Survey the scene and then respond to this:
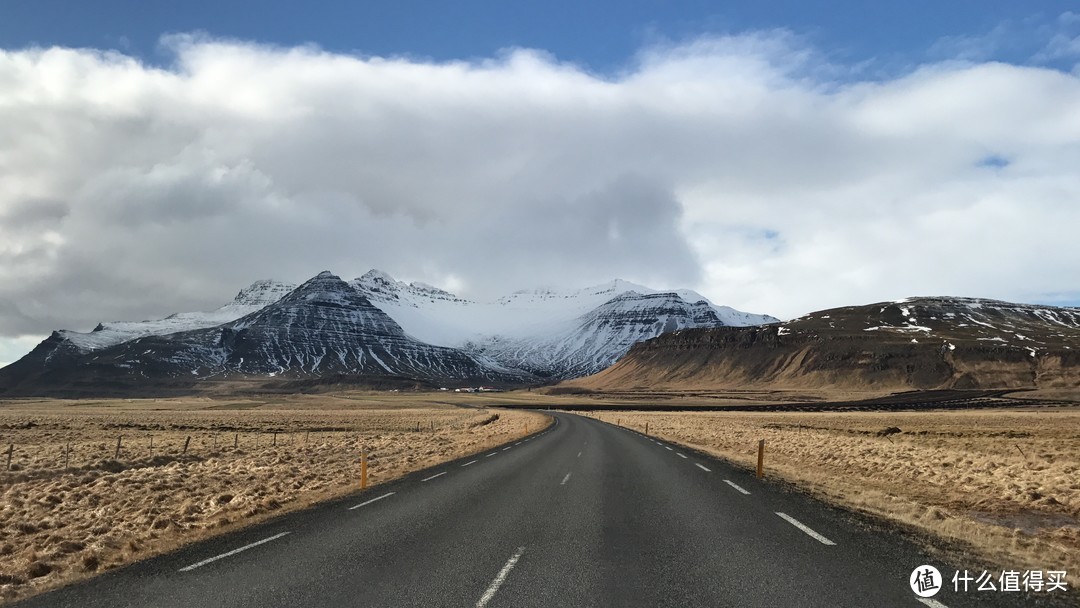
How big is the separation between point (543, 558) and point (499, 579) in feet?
4.01

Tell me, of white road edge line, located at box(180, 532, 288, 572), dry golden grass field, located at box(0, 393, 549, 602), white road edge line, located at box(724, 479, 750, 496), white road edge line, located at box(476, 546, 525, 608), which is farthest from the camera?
white road edge line, located at box(724, 479, 750, 496)

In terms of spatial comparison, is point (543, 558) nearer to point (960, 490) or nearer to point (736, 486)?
point (736, 486)

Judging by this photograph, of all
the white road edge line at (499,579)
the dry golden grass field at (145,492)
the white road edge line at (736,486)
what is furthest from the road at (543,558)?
the dry golden grass field at (145,492)

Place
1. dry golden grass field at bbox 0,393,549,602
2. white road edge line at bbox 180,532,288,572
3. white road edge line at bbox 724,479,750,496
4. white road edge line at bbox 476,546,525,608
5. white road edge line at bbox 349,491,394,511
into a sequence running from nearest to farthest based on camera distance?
white road edge line at bbox 476,546,525,608, white road edge line at bbox 180,532,288,572, dry golden grass field at bbox 0,393,549,602, white road edge line at bbox 349,491,394,511, white road edge line at bbox 724,479,750,496

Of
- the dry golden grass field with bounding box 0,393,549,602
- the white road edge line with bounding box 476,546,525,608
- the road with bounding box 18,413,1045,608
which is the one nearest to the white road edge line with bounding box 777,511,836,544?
Result: the road with bounding box 18,413,1045,608

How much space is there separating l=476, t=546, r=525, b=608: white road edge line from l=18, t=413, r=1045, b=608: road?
2 centimetres

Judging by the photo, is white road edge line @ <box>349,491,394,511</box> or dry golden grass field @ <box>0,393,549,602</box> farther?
white road edge line @ <box>349,491,394,511</box>

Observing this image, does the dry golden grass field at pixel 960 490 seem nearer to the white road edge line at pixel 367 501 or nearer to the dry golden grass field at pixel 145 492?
the white road edge line at pixel 367 501

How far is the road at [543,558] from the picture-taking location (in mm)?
7766

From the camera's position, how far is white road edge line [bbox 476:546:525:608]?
24.9ft

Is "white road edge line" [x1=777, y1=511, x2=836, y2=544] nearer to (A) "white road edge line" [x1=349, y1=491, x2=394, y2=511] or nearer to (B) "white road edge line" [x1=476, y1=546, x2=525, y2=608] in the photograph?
(B) "white road edge line" [x1=476, y1=546, x2=525, y2=608]

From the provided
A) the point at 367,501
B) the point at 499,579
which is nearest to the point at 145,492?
the point at 367,501

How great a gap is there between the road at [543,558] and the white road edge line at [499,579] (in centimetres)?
2

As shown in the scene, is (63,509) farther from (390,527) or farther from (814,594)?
(814,594)
